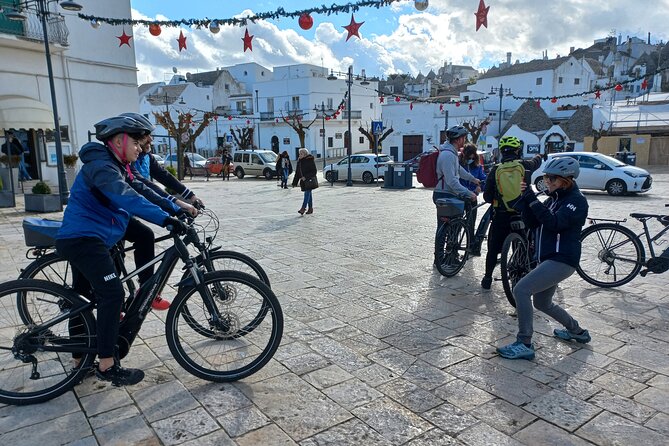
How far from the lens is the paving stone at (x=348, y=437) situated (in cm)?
272

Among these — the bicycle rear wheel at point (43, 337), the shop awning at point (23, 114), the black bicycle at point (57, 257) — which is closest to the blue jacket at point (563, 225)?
the black bicycle at point (57, 257)

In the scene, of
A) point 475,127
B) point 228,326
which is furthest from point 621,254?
point 475,127

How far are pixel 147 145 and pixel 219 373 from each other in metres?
2.07

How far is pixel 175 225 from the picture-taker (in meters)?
3.17

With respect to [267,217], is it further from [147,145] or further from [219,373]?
[219,373]

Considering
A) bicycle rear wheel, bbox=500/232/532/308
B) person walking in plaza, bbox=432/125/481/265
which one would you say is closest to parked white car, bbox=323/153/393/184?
person walking in plaza, bbox=432/125/481/265

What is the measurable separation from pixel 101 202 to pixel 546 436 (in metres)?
3.05

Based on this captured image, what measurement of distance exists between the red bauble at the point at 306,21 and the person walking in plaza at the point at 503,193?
247 inches

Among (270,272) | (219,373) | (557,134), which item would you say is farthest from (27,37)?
(557,134)

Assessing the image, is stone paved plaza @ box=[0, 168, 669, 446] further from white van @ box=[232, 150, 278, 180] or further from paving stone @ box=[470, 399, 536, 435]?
white van @ box=[232, 150, 278, 180]

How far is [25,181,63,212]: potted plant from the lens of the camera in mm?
11383

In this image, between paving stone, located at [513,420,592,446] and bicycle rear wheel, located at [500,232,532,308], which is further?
bicycle rear wheel, located at [500,232,532,308]

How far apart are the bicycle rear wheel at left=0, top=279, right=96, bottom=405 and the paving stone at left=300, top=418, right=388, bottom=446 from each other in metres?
1.64

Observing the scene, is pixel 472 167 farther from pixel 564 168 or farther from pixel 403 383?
pixel 403 383
